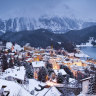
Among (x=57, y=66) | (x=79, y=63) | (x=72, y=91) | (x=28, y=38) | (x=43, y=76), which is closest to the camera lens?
(x=72, y=91)

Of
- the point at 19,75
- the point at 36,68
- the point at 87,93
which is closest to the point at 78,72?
the point at 36,68

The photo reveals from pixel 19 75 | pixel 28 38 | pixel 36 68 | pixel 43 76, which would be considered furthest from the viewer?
pixel 28 38

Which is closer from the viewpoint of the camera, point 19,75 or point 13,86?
point 13,86

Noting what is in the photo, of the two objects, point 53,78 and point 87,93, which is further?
point 53,78

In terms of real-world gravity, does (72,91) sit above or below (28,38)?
below

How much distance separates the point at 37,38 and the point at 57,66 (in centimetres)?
11837

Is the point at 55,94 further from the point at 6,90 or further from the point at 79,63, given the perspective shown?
the point at 79,63

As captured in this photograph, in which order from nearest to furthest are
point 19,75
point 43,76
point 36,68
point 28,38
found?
point 19,75 → point 43,76 → point 36,68 → point 28,38

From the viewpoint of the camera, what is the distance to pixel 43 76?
30203 millimetres

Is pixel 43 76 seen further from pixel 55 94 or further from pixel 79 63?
pixel 79 63

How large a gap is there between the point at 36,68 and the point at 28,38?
12594 centimetres

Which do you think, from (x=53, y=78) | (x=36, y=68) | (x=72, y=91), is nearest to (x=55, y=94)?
(x=72, y=91)

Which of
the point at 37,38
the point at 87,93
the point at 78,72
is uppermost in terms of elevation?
the point at 37,38

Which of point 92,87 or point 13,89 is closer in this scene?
point 92,87
